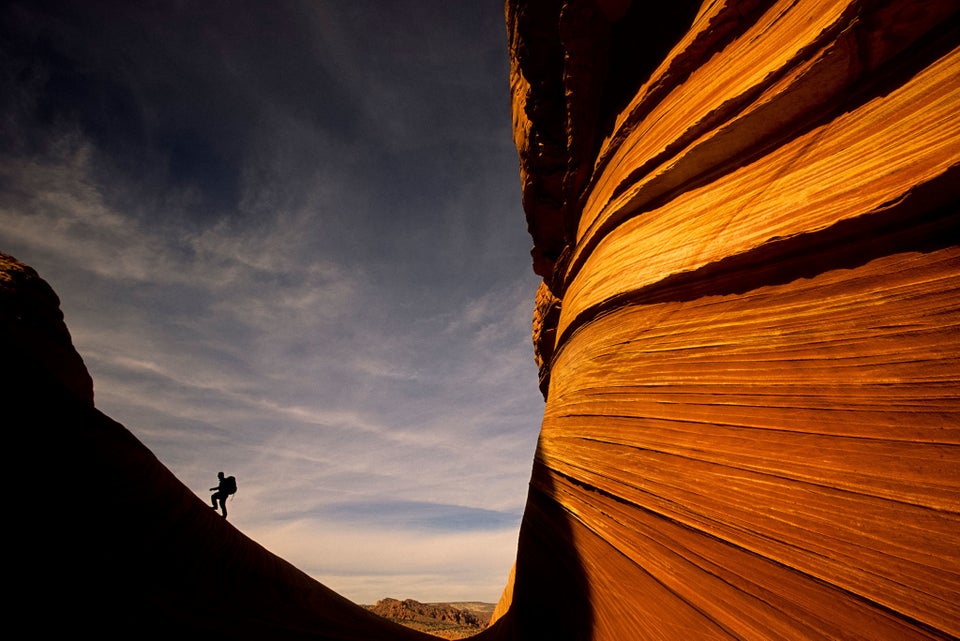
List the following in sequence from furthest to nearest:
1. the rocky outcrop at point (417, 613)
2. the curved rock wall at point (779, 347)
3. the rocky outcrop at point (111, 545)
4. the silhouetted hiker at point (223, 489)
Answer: the rocky outcrop at point (417, 613), the silhouetted hiker at point (223, 489), the rocky outcrop at point (111, 545), the curved rock wall at point (779, 347)

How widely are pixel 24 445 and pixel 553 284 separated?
243 inches

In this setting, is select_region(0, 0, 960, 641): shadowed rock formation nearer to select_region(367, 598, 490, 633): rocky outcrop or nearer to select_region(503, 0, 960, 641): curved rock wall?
select_region(503, 0, 960, 641): curved rock wall

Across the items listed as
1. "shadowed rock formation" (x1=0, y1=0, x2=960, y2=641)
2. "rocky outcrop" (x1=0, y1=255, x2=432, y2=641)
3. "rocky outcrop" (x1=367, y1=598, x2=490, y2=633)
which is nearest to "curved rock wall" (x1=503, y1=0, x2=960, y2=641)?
"shadowed rock formation" (x1=0, y1=0, x2=960, y2=641)

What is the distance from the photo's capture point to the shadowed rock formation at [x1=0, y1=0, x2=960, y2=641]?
1.57 metres

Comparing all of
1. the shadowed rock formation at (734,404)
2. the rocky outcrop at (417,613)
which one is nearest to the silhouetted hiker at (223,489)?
the shadowed rock formation at (734,404)

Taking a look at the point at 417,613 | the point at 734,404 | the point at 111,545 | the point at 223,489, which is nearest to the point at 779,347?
the point at 734,404

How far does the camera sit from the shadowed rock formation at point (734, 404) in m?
1.57

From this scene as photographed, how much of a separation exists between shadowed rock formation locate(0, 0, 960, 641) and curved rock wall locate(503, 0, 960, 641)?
11 mm

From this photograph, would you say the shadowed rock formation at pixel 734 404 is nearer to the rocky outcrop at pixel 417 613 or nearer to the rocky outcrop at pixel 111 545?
the rocky outcrop at pixel 111 545

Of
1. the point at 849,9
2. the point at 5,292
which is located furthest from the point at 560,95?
the point at 5,292

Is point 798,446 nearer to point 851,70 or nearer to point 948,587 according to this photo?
point 948,587

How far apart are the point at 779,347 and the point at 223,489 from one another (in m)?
10.9

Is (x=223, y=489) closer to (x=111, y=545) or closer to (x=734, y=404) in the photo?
(x=111, y=545)

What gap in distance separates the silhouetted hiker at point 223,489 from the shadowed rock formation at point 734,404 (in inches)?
258
